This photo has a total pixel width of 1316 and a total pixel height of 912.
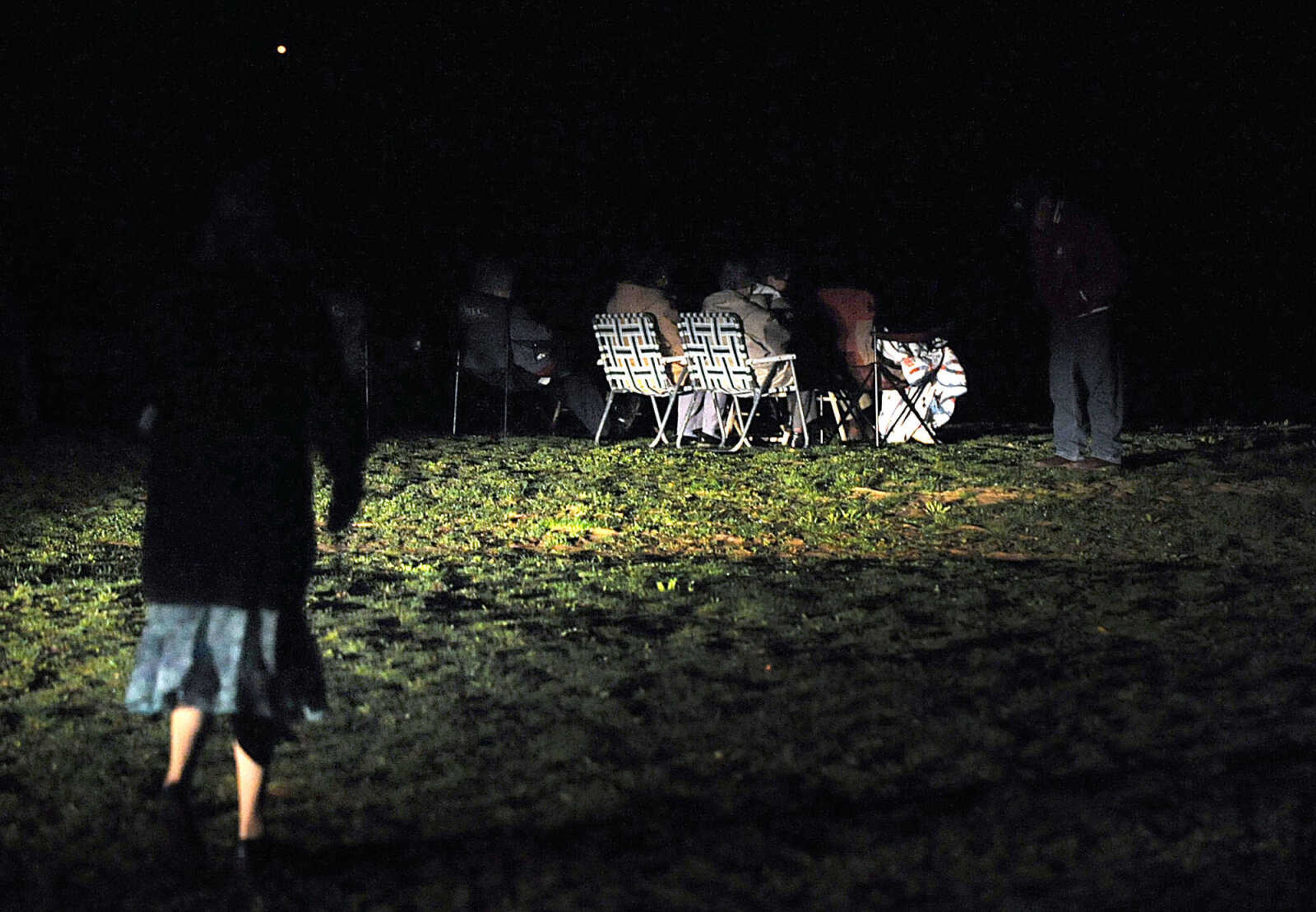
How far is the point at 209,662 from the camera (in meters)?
3.45

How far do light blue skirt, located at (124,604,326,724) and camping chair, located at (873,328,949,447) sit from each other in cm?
855

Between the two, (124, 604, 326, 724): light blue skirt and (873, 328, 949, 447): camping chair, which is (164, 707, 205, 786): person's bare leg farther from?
(873, 328, 949, 447): camping chair

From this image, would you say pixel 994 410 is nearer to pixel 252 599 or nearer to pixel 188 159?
pixel 188 159

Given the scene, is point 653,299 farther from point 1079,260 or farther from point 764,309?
point 1079,260

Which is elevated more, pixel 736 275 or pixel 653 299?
pixel 736 275

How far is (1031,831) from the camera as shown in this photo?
3.47 meters

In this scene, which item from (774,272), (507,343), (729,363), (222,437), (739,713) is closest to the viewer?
(222,437)

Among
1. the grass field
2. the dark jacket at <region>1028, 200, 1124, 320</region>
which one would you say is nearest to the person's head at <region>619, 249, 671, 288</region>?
the dark jacket at <region>1028, 200, 1124, 320</region>

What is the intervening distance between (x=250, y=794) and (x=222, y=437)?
0.85m

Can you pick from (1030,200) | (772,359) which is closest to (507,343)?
(772,359)

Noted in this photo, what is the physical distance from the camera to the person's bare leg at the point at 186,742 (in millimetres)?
3469

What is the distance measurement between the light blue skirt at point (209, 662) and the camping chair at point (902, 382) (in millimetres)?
8546

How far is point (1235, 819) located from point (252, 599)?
93.8 inches

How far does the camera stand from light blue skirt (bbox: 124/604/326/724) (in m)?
Answer: 3.44
